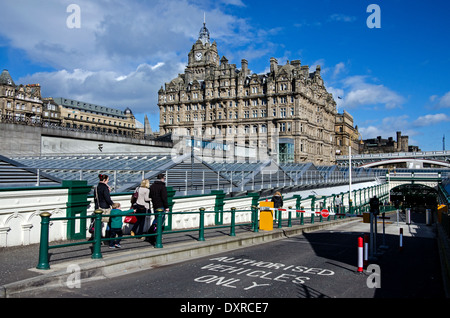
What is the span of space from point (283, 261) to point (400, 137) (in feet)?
651

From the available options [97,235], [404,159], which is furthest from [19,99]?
[97,235]

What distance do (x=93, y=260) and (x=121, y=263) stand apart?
0.60m

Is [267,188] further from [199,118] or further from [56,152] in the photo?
[199,118]

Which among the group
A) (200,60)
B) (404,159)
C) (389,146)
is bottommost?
(404,159)

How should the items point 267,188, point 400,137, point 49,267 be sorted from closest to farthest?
point 49,267
point 267,188
point 400,137

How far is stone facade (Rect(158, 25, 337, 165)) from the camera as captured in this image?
85.9m

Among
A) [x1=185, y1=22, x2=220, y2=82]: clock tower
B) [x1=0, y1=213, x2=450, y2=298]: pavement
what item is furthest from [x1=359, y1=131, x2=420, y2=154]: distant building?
[x1=0, y1=213, x2=450, y2=298]: pavement

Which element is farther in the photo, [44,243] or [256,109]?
[256,109]

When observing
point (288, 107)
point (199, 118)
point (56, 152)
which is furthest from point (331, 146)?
point (56, 152)

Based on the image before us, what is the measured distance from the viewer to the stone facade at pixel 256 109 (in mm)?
85875

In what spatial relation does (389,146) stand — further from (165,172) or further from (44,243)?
(44,243)

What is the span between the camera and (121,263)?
8.27 m
